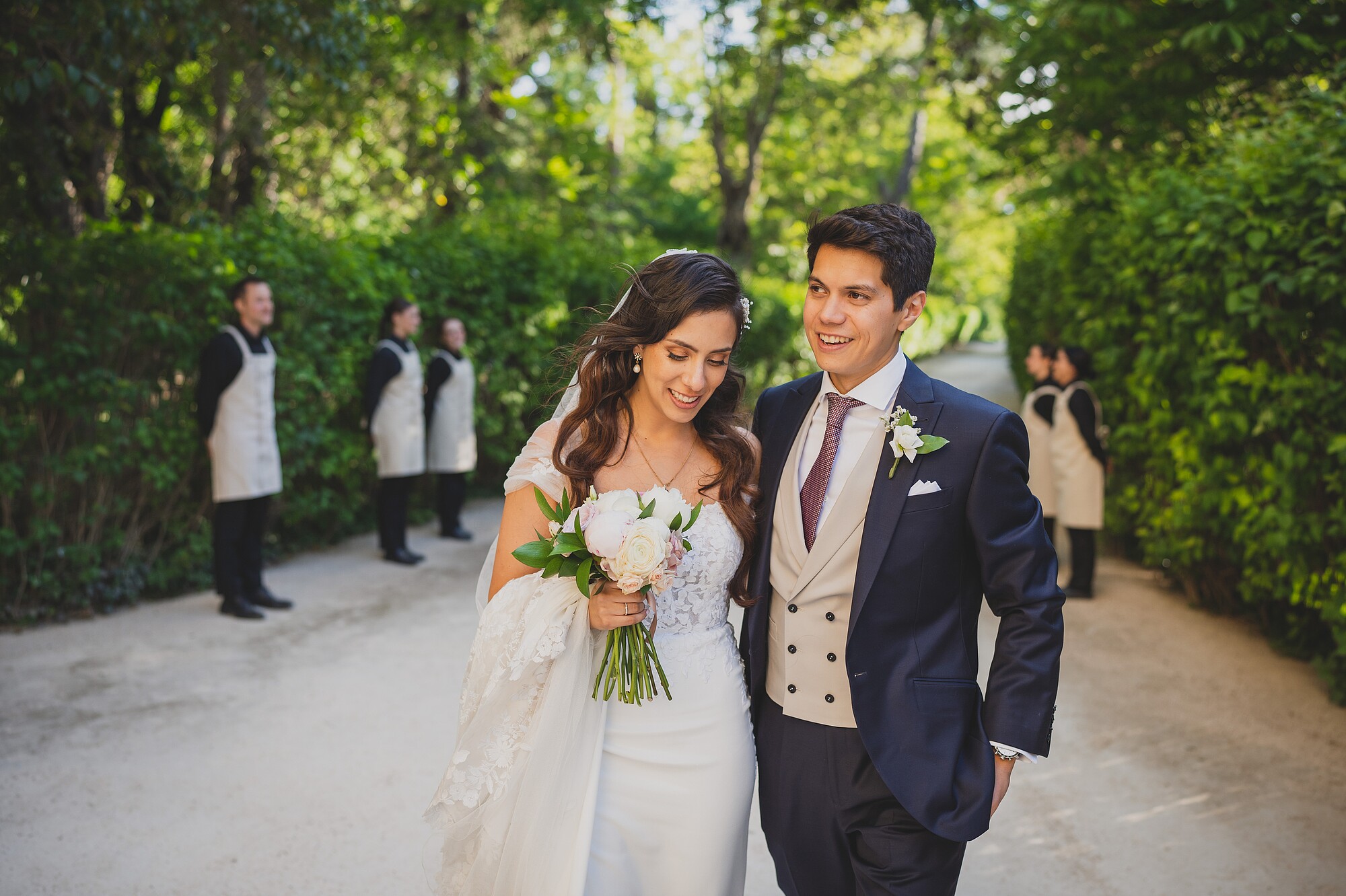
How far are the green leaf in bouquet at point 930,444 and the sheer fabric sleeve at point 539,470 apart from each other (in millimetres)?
1010

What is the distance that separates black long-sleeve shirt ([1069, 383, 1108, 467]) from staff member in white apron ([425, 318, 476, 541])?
555 centimetres

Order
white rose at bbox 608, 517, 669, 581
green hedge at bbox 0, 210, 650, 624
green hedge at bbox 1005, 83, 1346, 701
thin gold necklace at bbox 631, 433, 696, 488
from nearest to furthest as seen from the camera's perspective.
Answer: white rose at bbox 608, 517, 669, 581, thin gold necklace at bbox 631, 433, 696, 488, green hedge at bbox 1005, 83, 1346, 701, green hedge at bbox 0, 210, 650, 624

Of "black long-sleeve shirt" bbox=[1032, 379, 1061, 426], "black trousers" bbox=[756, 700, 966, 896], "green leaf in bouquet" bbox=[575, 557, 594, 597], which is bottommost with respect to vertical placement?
"black trousers" bbox=[756, 700, 966, 896]

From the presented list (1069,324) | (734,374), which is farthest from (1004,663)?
(1069,324)

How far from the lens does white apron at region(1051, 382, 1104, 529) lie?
8008 mm

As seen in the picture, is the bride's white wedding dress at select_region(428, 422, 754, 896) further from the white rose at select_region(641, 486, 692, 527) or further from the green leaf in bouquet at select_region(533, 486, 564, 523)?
the white rose at select_region(641, 486, 692, 527)

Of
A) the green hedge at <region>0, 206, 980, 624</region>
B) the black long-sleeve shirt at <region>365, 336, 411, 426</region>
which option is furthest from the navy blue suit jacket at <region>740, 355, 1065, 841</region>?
the black long-sleeve shirt at <region>365, 336, 411, 426</region>

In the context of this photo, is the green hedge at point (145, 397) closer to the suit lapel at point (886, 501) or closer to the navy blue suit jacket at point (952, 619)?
the suit lapel at point (886, 501)

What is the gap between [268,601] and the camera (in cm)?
722

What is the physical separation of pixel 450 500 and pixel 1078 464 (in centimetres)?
582

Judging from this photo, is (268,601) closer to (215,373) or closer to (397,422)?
(215,373)

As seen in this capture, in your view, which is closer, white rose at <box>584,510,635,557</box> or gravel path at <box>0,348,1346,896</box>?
white rose at <box>584,510,635,557</box>

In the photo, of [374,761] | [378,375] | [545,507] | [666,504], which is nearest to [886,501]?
[666,504]

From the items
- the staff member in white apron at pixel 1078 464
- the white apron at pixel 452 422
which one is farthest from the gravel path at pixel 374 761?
the white apron at pixel 452 422
